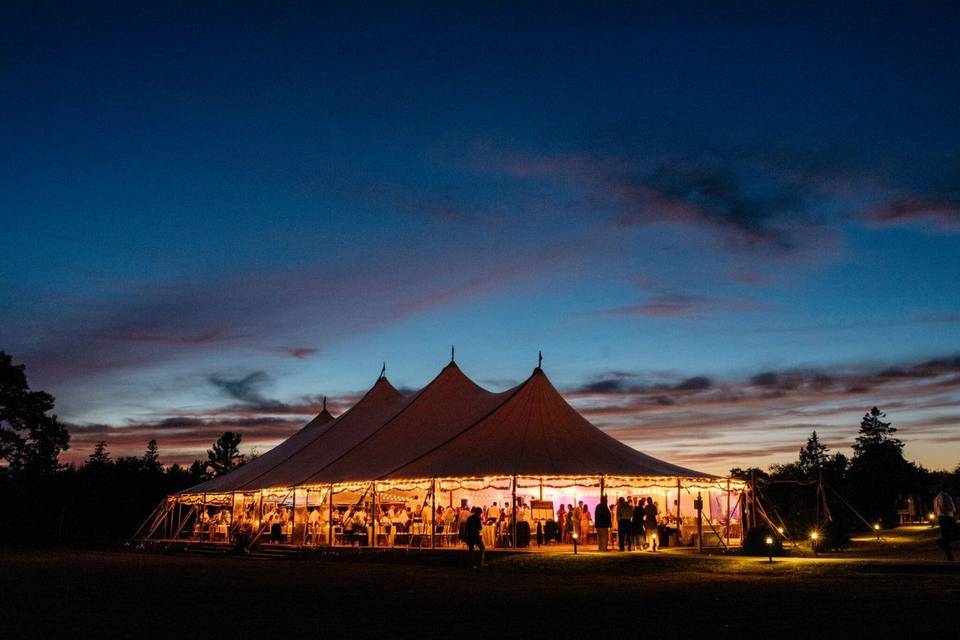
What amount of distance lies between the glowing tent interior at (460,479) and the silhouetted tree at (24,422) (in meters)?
12.8

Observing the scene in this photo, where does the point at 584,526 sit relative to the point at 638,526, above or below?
below

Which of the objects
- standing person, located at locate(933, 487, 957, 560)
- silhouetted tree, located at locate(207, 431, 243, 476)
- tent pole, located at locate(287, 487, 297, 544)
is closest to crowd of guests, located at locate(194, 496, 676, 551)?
tent pole, located at locate(287, 487, 297, 544)

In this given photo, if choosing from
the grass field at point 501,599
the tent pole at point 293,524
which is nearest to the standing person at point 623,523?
the grass field at point 501,599

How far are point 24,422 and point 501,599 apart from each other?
30792 millimetres

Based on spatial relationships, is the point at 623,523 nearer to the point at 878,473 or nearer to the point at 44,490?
the point at 44,490

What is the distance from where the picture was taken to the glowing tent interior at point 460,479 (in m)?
18.0

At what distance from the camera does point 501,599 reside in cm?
1003

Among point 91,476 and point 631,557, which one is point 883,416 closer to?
point 91,476

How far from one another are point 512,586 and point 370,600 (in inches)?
108

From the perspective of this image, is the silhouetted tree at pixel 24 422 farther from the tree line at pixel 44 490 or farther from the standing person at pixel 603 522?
the standing person at pixel 603 522

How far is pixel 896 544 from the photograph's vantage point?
22.9m

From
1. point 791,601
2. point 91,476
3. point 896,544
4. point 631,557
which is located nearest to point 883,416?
point 896,544

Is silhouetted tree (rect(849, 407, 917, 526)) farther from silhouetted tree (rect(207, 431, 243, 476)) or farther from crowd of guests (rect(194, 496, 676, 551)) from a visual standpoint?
silhouetted tree (rect(207, 431, 243, 476))

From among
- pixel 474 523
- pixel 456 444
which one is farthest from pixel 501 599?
pixel 456 444
